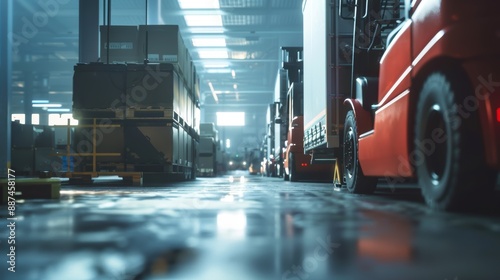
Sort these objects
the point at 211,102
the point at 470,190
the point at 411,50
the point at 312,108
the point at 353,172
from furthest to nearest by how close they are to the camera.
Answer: the point at 211,102 → the point at 312,108 → the point at 353,172 → the point at 411,50 → the point at 470,190

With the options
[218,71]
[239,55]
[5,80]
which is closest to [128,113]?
[5,80]

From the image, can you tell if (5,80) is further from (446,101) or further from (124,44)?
(446,101)

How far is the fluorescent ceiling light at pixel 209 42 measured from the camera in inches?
1028

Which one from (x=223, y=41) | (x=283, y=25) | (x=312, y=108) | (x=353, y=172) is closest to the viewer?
(x=353, y=172)

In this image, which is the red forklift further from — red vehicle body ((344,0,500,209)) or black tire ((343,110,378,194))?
red vehicle body ((344,0,500,209))

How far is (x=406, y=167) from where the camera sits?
10.7ft

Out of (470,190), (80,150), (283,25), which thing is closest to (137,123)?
(80,150)

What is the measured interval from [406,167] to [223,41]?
24.4m

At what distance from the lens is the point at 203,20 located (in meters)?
22.9

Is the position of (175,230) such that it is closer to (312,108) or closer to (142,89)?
(312,108)

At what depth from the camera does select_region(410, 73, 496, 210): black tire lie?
258 cm

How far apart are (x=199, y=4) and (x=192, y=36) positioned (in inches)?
138

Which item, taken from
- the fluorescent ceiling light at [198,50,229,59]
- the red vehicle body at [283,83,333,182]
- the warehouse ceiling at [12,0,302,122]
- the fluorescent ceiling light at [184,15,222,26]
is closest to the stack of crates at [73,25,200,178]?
the red vehicle body at [283,83,333,182]

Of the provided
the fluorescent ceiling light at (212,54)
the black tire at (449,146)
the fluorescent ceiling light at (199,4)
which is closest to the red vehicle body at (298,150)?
the black tire at (449,146)
